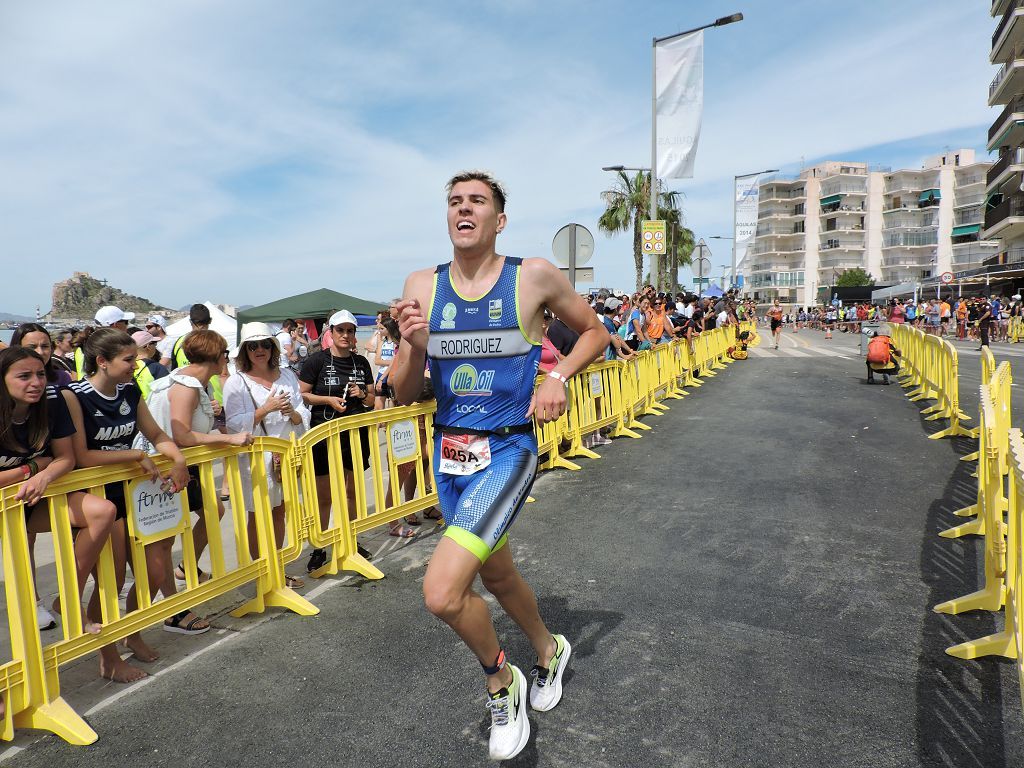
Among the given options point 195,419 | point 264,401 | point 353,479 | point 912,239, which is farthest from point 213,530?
point 912,239

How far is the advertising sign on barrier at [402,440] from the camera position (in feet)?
17.8

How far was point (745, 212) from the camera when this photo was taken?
37250 millimetres

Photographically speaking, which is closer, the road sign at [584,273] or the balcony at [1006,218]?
the road sign at [584,273]

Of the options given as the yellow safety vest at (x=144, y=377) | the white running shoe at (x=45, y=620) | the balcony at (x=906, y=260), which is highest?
the balcony at (x=906, y=260)

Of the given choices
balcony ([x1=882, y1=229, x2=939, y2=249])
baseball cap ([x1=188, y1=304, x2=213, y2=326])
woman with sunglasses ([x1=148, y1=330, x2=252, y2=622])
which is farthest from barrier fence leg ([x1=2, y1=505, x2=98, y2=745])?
balcony ([x1=882, y1=229, x2=939, y2=249])

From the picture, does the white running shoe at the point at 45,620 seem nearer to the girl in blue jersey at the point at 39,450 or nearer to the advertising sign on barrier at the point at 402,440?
the girl in blue jersey at the point at 39,450

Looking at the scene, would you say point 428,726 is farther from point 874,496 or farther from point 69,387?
point 874,496

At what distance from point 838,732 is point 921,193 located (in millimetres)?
117876

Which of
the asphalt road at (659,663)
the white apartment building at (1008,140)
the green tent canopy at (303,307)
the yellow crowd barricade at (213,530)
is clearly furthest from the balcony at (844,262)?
the yellow crowd barricade at (213,530)

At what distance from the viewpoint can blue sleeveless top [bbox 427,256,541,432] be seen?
104 inches

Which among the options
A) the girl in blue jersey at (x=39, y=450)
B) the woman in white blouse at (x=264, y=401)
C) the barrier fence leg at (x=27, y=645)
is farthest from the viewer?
the woman in white blouse at (x=264, y=401)

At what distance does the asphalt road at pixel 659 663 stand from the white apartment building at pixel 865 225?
102653 mm

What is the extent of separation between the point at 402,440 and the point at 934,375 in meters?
9.63

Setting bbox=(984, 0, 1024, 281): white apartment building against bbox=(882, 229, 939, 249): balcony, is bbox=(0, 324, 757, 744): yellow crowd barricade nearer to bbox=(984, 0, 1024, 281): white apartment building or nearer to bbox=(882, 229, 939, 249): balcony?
bbox=(984, 0, 1024, 281): white apartment building
